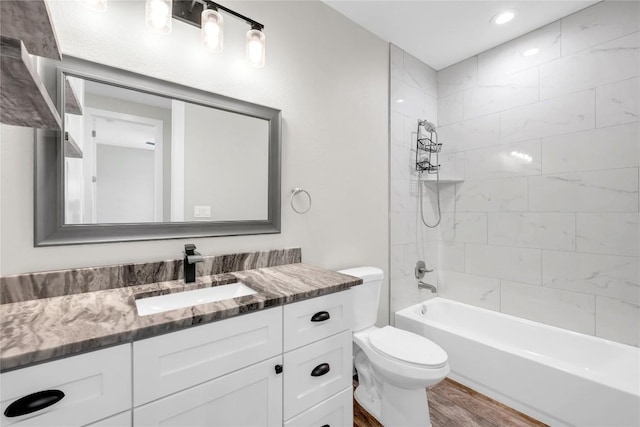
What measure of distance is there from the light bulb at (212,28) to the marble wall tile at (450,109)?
225 centimetres

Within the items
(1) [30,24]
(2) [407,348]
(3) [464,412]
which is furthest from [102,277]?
(3) [464,412]

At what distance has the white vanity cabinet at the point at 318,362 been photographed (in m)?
1.12

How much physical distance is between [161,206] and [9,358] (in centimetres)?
78

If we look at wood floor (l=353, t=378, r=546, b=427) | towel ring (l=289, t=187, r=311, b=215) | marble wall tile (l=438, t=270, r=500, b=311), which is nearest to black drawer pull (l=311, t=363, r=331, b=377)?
wood floor (l=353, t=378, r=546, b=427)

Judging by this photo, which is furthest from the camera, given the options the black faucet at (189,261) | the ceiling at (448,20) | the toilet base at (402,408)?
the ceiling at (448,20)

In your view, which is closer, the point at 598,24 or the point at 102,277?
the point at 102,277

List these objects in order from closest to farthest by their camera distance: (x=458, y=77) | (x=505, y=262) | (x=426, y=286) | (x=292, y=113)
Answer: (x=292, y=113), (x=505, y=262), (x=426, y=286), (x=458, y=77)

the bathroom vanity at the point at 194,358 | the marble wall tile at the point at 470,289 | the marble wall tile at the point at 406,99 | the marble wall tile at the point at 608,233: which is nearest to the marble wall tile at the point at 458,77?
the marble wall tile at the point at 406,99

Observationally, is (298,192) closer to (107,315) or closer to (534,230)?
(107,315)

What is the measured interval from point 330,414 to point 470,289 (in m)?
1.90

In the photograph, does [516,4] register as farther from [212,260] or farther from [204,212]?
[212,260]

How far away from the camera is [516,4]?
1.91 metres

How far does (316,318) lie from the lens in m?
1.19

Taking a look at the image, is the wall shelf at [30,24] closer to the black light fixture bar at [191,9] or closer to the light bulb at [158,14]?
the light bulb at [158,14]
